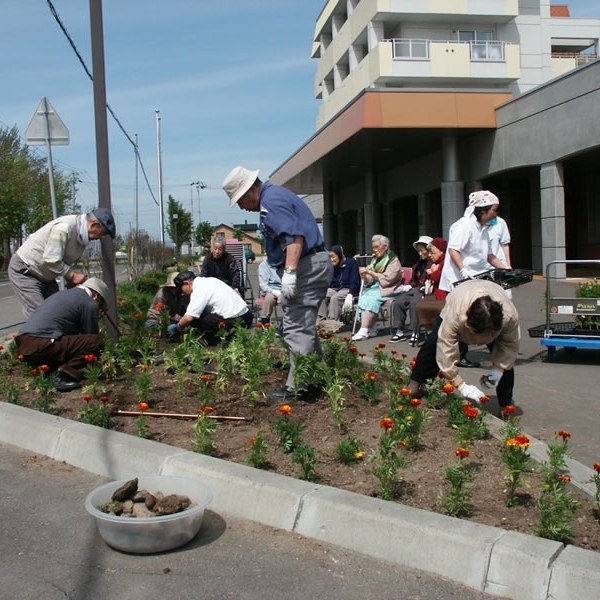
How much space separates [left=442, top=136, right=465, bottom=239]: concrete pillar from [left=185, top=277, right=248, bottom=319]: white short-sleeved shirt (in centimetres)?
1612

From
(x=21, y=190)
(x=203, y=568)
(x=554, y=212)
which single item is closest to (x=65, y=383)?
(x=203, y=568)

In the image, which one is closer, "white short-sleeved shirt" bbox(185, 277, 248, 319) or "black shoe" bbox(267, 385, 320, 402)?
"black shoe" bbox(267, 385, 320, 402)

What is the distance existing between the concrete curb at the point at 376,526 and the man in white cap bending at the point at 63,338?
1.75m

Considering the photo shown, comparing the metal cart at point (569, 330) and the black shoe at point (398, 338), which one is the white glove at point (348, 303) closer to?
the black shoe at point (398, 338)

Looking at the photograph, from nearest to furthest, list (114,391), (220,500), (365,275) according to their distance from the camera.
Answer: (220,500) < (114,391) < (365,275)

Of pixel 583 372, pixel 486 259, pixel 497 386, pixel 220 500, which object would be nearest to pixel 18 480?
pixel 220 500

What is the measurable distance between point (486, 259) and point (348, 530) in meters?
4.63

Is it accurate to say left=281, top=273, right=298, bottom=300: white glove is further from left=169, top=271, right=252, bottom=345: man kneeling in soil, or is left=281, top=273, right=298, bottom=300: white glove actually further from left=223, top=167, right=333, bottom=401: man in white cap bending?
left=169, top=271, right=252, bottom=345: man kneeling in soil

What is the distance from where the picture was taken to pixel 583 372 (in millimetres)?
7359

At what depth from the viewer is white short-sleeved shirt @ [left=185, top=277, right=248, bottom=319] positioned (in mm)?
7691

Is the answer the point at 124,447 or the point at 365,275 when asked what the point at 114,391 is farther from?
the point at 365,275

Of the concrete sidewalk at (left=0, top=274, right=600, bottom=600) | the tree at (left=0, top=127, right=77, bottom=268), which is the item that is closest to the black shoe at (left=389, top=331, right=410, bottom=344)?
the concrete sidewalk at (left=0, top=274, right=600, bottom=600)

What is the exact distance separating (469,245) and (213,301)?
279 centimetres

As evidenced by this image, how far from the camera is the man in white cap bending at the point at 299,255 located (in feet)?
18.1
